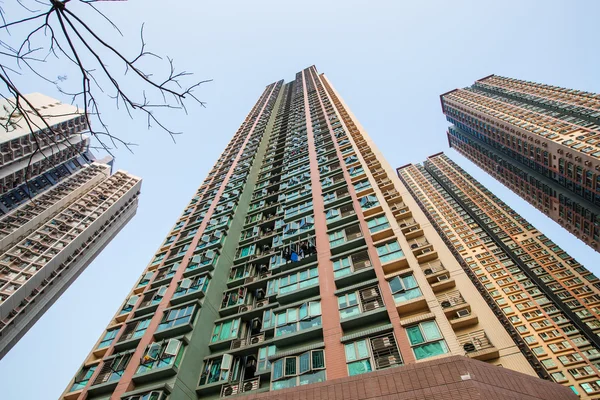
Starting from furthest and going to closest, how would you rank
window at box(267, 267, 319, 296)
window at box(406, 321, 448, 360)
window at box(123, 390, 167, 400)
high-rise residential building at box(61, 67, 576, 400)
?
1. window at box(267, 267, 319, 296)
2. window at box(123, 390, 167, 400)
3. window at box(406, 321, 448, 360)
4. high-rise residential building at box(61, 67, 576, 400)

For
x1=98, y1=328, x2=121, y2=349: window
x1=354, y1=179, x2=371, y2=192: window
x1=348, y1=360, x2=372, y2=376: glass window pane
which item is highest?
x1=354, y1=179, x2=371, y2=192: window

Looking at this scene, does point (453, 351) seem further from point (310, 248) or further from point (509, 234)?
point (509, 234)

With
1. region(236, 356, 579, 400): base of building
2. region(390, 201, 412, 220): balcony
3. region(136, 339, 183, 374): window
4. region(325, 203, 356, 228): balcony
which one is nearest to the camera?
region(236, 356, 579, 400): base of building

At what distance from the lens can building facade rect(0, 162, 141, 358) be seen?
42938 millimetres

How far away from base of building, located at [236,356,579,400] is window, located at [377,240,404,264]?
22.4 feet

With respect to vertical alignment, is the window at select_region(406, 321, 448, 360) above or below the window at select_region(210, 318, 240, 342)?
below

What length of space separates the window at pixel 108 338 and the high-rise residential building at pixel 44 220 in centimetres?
2533

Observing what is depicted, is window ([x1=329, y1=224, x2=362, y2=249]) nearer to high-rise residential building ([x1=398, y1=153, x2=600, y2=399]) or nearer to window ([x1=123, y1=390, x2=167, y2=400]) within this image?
window ([x1=123, y1=390, x2=167, y2=400])

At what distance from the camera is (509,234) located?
60.4 metres

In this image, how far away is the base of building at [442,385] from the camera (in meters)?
9.12

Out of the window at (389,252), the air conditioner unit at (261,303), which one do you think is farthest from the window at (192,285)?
the window at (389,252)

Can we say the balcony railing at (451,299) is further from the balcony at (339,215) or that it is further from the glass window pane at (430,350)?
the balcony at (339,215)

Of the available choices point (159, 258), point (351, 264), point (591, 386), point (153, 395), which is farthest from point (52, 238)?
point (591, 386)

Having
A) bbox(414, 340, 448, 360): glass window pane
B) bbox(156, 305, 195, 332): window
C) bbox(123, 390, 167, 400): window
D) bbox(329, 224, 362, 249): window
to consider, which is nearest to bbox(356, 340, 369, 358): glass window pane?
bbox(414, 340, 448, 360): glass window pane
